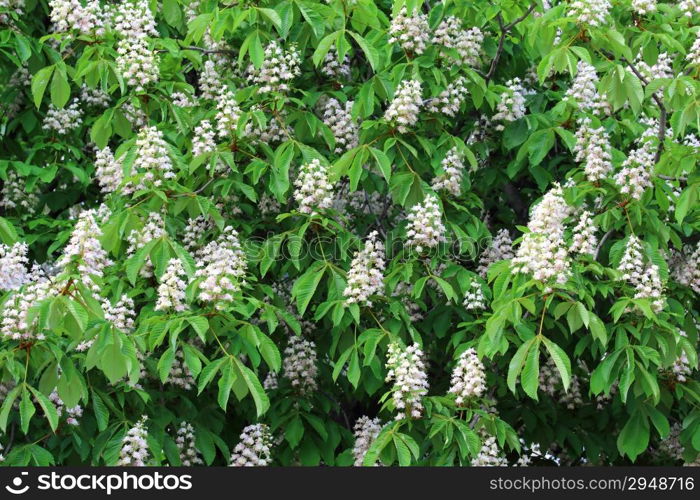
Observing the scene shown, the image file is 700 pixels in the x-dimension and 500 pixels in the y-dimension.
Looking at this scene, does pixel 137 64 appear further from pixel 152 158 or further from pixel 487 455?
pixel 487 455

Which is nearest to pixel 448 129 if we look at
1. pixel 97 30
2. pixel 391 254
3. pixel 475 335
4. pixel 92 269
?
pixel 391 254

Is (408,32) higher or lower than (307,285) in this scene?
higher

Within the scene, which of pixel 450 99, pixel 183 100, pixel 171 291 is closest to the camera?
pixel 171 291

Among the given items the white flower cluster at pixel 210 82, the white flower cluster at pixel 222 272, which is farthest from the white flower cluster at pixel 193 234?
the white flower cluster at pixel 210 82

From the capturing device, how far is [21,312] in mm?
5684

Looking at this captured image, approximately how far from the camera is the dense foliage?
19.5 ft

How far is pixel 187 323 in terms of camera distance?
5.85 m

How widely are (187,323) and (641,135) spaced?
3081mm

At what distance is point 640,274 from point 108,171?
310 centimetres

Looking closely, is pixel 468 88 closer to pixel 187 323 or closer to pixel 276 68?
pixel 276 68

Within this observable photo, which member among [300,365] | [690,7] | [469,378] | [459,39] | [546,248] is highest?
[690,7]

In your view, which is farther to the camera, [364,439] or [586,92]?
[586,92]

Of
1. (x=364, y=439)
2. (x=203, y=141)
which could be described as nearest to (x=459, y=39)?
(x=203, y=141)

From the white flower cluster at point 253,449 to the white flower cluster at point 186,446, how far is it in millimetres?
209
